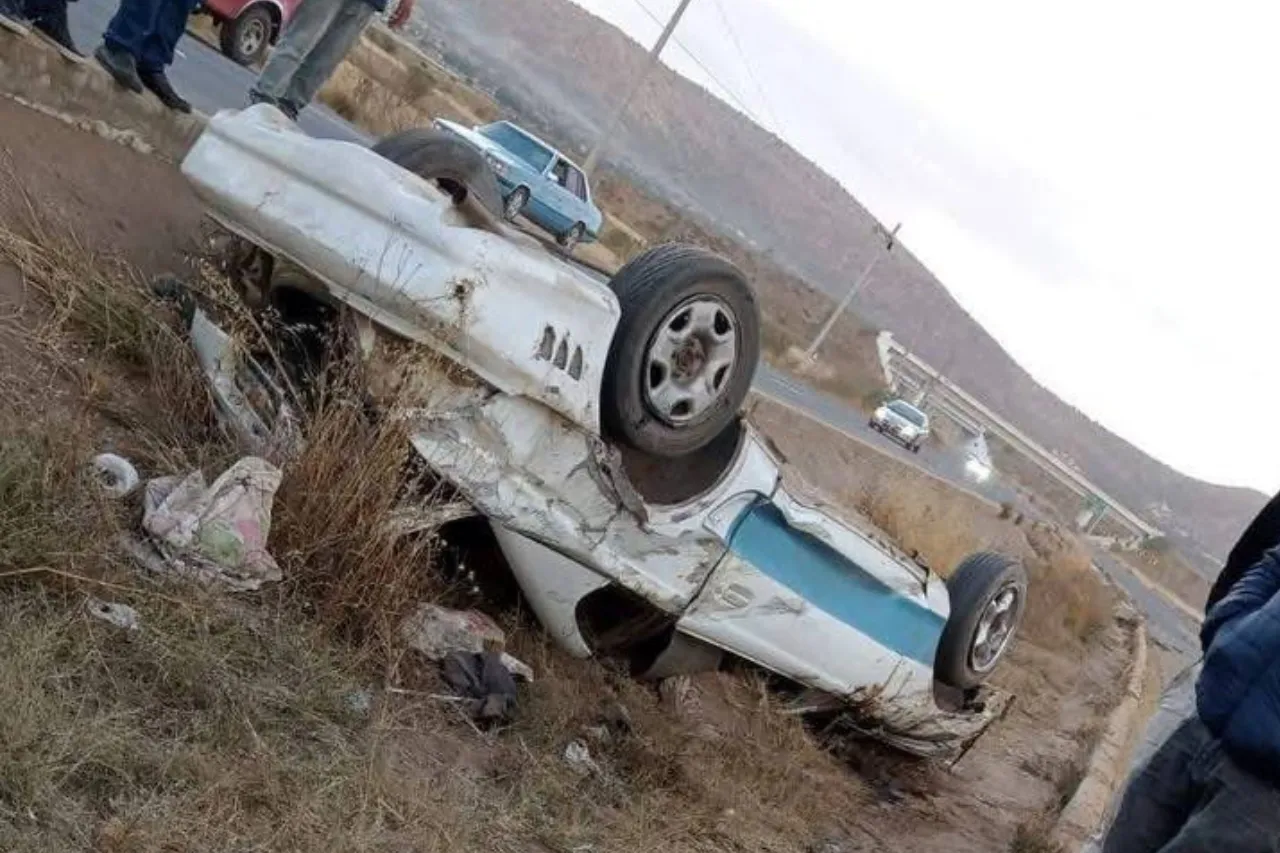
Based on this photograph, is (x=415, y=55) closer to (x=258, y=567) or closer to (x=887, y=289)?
(x=258, y=567)

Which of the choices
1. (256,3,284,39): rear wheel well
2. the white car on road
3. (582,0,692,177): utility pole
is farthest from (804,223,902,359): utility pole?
(256,3,284,39): rear wheel well

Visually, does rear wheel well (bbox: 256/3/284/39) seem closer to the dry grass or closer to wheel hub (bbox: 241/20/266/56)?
wheel hub (bbox: 241/20/266/56)

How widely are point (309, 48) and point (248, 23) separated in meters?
7.33

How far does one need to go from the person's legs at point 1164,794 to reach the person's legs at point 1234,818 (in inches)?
3.5

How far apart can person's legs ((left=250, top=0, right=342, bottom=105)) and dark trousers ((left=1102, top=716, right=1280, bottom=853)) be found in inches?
165

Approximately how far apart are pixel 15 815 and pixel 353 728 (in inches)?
36.9

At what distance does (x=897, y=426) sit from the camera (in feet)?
111

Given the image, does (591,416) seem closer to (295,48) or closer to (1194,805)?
(1194,805)

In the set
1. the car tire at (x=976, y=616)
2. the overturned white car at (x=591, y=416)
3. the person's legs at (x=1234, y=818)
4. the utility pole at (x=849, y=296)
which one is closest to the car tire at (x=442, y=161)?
the overturned white car at (x=591, y=416)

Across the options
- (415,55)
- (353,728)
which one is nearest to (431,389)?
(353,728)

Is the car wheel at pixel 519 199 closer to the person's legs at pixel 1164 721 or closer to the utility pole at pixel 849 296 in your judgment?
the person's legs at pixel 1164 721

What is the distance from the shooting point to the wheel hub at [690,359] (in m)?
3.82

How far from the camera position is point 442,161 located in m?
4.22

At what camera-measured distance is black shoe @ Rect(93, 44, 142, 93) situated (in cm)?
522
